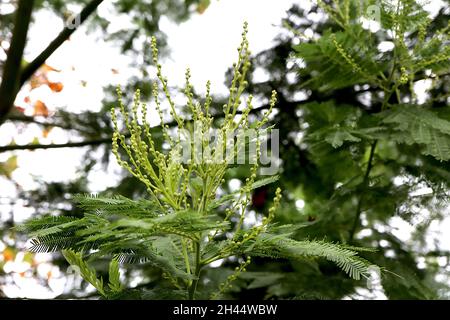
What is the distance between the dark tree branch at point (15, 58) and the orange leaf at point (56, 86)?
329 cm

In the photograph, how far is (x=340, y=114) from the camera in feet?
13.6

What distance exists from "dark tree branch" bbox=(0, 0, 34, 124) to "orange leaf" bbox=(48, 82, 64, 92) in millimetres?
3288

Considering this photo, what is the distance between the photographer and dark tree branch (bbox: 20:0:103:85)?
119 inches

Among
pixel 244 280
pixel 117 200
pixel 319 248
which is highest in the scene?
pixel 117 200

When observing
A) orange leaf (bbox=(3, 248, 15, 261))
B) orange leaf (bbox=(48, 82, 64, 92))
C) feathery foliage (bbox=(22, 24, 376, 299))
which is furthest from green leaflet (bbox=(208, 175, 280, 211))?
orange leaf (bbox=(3, 248, 15, 261))

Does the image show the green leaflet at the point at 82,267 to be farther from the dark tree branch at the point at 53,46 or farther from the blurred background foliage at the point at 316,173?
the dark tree branch at the point at 53,46

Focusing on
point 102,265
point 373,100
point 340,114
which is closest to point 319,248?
point 340,114

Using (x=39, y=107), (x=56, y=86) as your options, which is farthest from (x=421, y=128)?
(x=56, y=86)

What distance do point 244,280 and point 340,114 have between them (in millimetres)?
1254

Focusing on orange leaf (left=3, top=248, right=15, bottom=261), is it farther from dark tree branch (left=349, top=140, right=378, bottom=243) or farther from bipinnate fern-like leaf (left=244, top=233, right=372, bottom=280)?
bipinnate fern-like leaf (left=244, top=233, right=372, bottom=280)

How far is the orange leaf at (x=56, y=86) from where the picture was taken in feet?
19.9

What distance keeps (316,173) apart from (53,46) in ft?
8.08

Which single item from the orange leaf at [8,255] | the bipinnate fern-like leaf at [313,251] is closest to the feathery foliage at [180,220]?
the bipinnate fern-like leaf at [313,251]
